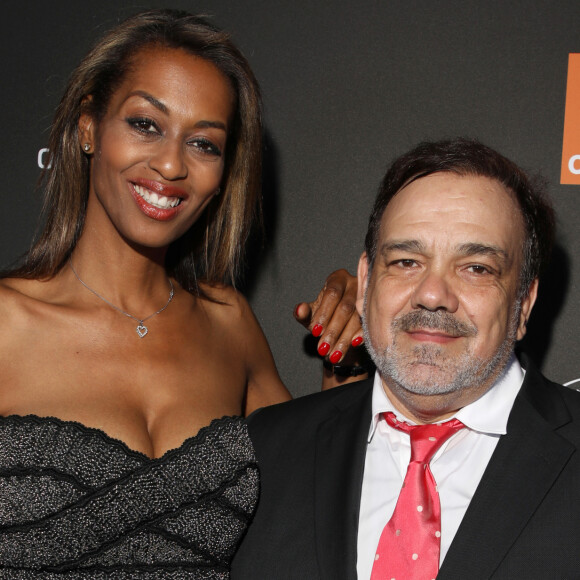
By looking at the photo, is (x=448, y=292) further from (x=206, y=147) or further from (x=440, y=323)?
(x=206, y=147)

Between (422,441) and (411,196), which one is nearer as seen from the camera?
(422,441)

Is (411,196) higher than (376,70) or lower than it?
lower

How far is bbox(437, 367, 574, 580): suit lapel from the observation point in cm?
142

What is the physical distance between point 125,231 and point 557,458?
1.11m

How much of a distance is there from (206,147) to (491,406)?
0.93m

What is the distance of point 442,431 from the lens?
63.5 inches

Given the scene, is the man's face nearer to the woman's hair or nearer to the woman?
the woman

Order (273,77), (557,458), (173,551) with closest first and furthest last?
(557,458) < (173,551) < (273,77)

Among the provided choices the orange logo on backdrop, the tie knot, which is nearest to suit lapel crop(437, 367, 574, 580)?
the tie knot

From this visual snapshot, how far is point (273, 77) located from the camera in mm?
2357

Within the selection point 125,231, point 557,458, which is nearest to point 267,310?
point 125,231

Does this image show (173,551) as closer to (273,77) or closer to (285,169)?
(285,169)

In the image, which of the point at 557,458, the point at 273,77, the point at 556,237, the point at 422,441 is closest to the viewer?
the point at 557,458

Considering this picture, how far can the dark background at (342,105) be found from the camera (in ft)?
7.32
